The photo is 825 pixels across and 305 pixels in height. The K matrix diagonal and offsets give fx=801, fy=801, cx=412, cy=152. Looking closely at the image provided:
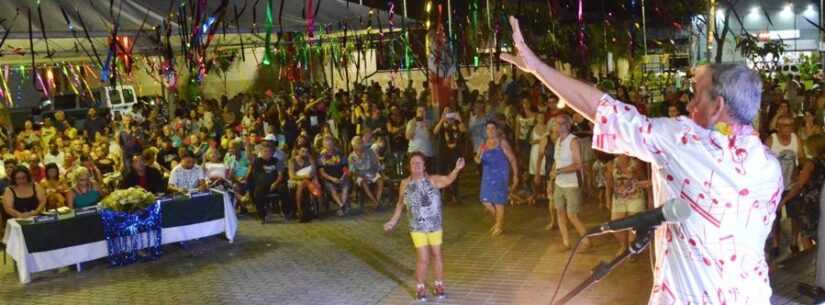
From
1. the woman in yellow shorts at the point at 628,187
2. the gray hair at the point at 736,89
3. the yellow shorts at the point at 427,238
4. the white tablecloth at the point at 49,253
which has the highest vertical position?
the gray hair at the point at 736,89

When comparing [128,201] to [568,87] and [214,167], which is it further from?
[568,87]

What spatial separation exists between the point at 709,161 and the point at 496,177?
7.83 metres

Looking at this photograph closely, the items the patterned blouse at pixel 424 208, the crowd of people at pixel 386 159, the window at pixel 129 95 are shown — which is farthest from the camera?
the window at pixel 129 95

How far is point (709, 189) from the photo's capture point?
225 cm

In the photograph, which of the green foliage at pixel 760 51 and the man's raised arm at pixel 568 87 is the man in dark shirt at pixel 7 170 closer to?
the man's raised arm at pixel 568 87

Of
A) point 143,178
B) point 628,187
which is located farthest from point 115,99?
point 628,187

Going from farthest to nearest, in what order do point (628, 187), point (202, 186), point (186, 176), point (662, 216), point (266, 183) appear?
point (266, 183), point (186, 176), point (202, 186), point (628, 187), point (662, 216)

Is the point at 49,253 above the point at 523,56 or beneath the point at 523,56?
beneath

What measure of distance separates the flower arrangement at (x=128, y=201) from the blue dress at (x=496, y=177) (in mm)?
4165

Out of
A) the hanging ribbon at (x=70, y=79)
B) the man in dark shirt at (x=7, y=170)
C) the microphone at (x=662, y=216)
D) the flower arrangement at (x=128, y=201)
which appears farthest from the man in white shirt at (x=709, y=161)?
the hanging ribbon at (x=70, y=79)

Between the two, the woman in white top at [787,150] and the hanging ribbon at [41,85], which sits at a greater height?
the hanging ribbon at [41,85]

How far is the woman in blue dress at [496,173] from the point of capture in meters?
10.1

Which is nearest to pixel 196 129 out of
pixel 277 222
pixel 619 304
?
pixel 277 222

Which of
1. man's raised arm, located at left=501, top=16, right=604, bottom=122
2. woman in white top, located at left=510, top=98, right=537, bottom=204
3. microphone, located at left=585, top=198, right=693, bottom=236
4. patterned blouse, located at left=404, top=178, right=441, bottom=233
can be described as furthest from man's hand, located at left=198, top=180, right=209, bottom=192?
microphone, located at left=585, top=198, right=693, bottom=236
